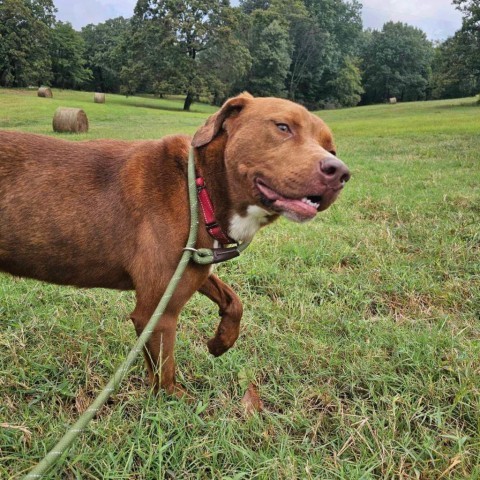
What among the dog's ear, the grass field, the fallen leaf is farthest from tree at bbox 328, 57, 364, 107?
the fallen leaf

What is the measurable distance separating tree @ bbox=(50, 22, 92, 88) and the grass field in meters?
64.0

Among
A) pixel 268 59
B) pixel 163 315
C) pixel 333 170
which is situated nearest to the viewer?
pixel 333 170

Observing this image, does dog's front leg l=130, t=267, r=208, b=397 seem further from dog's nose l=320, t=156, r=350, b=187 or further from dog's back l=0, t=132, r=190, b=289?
dog's nose l=320, t=156, r=350, b=187

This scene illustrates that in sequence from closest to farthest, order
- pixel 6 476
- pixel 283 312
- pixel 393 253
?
pixel 6 476 < pixel 283 312 < pixel 393 253

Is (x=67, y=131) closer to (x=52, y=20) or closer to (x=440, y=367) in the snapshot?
(x=440, y=367)

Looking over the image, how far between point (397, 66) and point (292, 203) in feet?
239

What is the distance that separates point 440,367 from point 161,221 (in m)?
1.85

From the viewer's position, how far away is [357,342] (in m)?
3.21

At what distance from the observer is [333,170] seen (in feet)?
7.54

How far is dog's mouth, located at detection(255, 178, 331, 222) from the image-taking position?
2.39 metres

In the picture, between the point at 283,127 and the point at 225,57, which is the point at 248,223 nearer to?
the point at 283,127

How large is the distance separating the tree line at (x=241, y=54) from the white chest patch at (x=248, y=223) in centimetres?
4369

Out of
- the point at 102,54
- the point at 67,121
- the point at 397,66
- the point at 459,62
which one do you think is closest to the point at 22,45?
the point at 102,54

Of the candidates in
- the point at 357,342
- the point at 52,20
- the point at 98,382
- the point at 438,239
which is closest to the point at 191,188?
the point at 98,382
